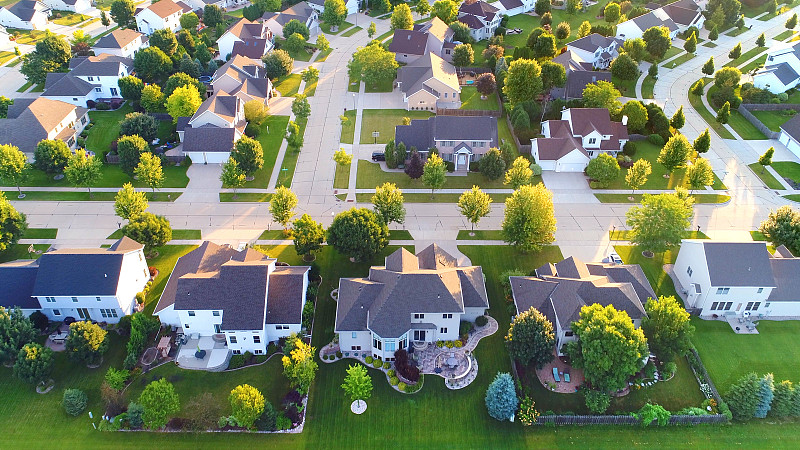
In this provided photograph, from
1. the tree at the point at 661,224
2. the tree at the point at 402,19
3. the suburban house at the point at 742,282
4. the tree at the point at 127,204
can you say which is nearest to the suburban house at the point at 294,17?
the tree at the point at 402,19

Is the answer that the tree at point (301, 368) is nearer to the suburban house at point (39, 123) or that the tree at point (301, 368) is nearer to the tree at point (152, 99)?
the suburban house at point (39, 123)

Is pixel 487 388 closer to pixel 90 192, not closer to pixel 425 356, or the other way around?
pixel 425 356

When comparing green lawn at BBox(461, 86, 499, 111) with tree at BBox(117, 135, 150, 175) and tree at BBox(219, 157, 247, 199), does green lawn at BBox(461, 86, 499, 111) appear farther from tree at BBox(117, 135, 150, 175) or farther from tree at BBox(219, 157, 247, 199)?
tree at BBox(117, 135, 150, 175)

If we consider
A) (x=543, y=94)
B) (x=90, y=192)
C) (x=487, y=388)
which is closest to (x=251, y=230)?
(x=90, y=192)

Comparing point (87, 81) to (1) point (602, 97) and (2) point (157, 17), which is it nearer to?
(2) point (157, 17)

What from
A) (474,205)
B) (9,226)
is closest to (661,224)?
(474,205)
